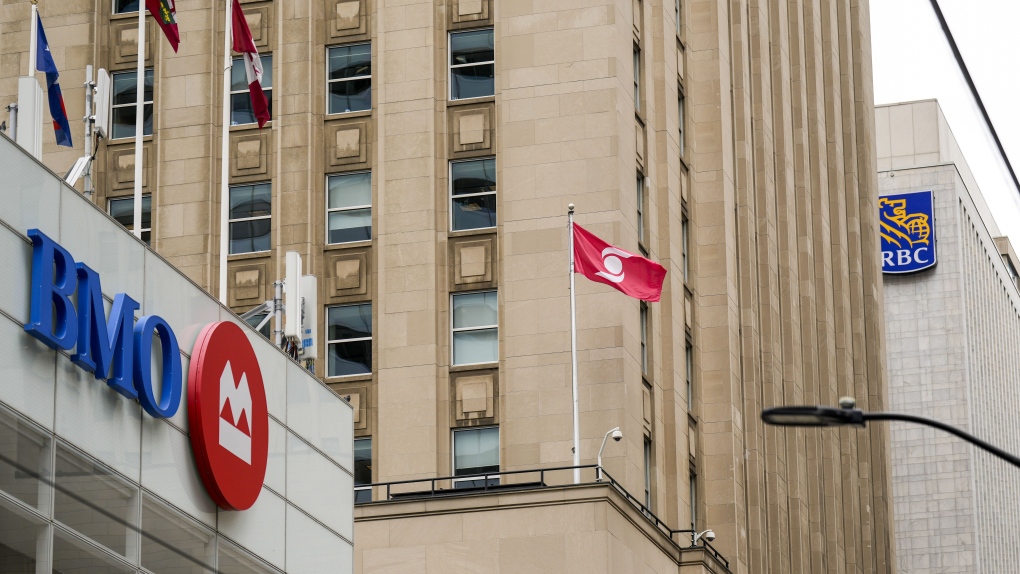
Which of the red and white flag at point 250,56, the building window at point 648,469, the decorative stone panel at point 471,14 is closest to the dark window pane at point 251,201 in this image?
the decorative stone panel at point 471,14

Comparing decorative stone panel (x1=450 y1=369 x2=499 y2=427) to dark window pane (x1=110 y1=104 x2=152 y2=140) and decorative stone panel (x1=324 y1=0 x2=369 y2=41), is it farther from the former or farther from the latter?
dark window pane (x1=110 y1=104 x2=152 y2=140)

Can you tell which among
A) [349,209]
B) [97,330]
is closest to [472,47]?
[349,209]

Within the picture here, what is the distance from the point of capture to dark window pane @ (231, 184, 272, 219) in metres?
53.1

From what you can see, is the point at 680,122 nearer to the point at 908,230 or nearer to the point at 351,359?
the point at 351,359

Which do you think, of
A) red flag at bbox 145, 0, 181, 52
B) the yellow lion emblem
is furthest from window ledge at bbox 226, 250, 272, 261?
the yellow lion emblem

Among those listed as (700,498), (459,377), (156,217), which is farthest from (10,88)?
(700,498)

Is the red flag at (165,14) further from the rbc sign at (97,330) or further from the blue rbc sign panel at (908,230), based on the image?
the blue rbc sign panel at (908,230)

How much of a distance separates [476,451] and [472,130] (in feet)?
28.6

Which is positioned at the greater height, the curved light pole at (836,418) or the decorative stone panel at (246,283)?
the decorative stone panel at (246,283)

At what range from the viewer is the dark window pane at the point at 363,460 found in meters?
49.9

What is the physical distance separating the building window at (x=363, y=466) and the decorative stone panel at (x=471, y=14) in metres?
11.7

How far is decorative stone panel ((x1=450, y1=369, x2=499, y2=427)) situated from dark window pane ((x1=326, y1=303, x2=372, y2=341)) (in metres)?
2.94

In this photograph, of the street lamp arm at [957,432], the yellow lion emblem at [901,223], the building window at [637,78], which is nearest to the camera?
the street lamp arm at [957,432]

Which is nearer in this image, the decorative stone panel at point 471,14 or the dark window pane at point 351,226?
the dark window pane at point 351,226
